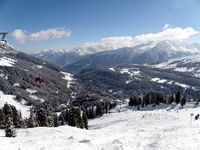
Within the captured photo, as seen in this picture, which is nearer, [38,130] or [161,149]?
[161,149]

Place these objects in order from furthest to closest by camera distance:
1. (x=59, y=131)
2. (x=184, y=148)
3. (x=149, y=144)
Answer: (x=59, y=131), (x=149, y=144), (x=184, y=148)

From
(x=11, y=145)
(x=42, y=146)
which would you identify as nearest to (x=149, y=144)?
(x=42, y=146)

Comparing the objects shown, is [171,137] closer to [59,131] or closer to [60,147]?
[60,147]

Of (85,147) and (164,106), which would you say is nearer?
(85,147)

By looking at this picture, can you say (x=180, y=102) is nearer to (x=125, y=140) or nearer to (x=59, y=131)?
(x=59, y=131)

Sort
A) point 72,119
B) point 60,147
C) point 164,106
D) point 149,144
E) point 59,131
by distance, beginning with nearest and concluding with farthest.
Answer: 1. point 149,144
2. point 60,147
3. point 59,131
4. point 72,119
5. point 164,106

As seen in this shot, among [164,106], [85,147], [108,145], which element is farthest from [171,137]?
[164,106]

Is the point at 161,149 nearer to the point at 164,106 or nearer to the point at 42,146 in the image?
the point at 42,146

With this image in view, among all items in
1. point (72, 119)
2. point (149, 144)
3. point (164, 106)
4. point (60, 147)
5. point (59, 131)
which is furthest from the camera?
point (164, 106)
